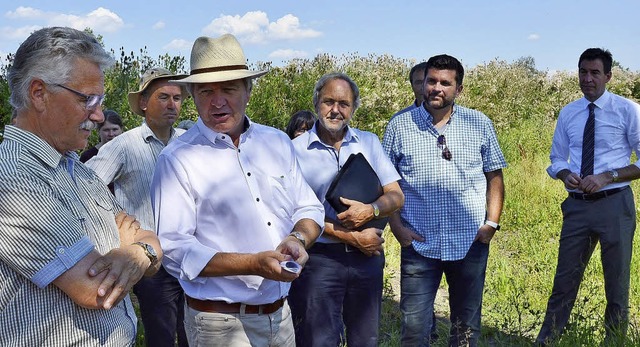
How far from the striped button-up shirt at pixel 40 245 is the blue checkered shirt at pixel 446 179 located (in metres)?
2.87

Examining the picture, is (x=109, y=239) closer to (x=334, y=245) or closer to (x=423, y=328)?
(x=334, y=245)

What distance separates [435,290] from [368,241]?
84 centimetres

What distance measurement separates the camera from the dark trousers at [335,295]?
14.2ft

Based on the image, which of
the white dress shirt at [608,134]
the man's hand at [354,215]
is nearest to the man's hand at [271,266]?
the man's hand at [354,215]

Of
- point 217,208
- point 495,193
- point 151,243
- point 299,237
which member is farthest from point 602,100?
point 151,243

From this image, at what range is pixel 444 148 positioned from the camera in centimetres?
482

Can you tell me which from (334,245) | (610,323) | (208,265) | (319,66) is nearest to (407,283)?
(334,245)

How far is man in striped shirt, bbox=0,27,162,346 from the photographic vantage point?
2.04 m

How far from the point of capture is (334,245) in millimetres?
4355

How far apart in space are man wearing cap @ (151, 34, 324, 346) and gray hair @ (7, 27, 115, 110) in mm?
940

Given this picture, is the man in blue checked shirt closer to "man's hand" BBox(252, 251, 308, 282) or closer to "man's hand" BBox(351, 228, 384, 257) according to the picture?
"man's hand" BBox(351, 228, 384, 257)

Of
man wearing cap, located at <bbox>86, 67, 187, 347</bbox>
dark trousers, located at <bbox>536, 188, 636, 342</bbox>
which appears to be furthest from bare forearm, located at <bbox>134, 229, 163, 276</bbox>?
dark trousers, located at <bbox>536, 188, 636, 342</bbox>

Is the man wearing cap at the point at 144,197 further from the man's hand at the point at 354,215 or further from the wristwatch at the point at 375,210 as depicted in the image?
the wristwatch at the point at 375,210

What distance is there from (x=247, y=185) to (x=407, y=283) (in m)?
1.99
